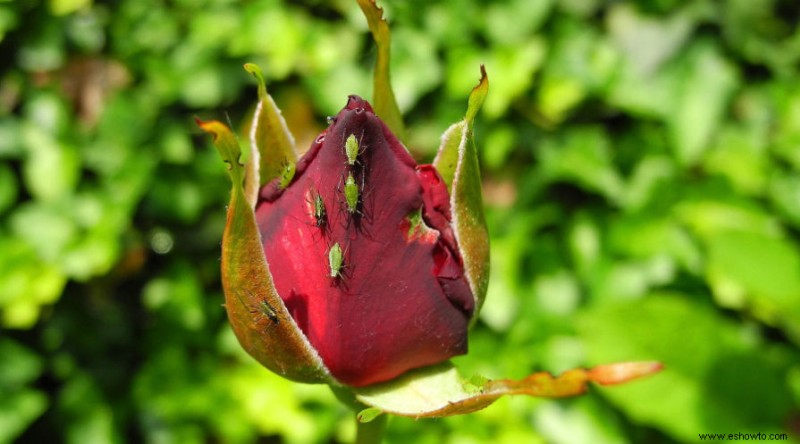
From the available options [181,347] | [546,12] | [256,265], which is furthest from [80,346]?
[256,265]

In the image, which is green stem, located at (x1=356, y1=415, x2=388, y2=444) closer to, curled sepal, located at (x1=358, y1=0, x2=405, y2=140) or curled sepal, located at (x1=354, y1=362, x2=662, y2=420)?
curled sepal, located at (x1=354, y1=362, x2=662, y2=420)

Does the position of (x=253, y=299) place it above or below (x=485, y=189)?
above

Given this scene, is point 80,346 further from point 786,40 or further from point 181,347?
point 786,40

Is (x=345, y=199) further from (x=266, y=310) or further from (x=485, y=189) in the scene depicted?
(x=485, y=189)

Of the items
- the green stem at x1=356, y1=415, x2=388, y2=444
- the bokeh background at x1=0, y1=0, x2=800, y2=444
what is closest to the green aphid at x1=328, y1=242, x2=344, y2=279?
the green stem at x1=356, y1=415, x2=388, y2=444

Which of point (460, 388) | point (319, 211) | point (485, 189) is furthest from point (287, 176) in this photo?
point (485, 189)
